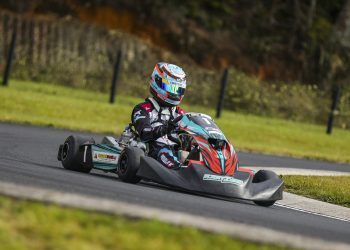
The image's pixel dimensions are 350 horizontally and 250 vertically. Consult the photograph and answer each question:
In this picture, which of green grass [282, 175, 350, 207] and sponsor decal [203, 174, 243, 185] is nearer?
sponsor decal [203, 174, 243, 185]

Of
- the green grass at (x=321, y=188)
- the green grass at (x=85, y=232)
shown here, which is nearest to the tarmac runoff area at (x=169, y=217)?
the green grass at (x=85, y=232)

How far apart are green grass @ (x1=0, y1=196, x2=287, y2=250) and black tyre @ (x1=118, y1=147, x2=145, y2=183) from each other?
13.8 feet

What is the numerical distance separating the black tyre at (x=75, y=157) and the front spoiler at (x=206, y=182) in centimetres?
153

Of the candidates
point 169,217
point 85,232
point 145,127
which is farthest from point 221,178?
point 85,232

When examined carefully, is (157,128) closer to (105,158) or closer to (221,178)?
(105,158)

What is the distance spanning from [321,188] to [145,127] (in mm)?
2795

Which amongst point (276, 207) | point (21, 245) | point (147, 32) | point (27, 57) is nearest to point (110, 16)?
point (147, 32)

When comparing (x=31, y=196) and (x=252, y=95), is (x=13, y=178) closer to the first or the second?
(x=31, y=196)

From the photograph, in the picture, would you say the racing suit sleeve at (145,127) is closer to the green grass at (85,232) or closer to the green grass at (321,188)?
the green grass at (321,188)

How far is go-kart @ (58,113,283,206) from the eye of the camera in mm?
10344

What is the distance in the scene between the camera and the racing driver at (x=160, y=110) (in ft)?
37.5

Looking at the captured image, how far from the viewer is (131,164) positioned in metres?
10.8

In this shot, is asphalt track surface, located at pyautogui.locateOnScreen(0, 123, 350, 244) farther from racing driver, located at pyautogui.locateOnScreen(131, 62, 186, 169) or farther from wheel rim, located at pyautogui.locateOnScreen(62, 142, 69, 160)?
racing driver, located at pyautogui.locateOnScreen(131, 62, 186, 169)

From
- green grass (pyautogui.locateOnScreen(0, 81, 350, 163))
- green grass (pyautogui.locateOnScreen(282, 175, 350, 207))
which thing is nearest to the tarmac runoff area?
green grass (pyautogui.locateOnScreen(282, 175, 350, 207))
